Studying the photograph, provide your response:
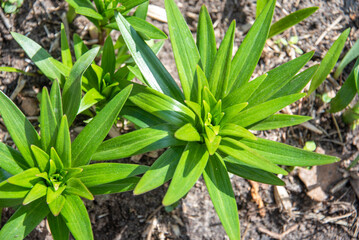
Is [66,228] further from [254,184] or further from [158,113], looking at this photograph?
[254,184]

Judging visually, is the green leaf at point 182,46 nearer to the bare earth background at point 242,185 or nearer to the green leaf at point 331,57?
the bare earth background at point 242,185

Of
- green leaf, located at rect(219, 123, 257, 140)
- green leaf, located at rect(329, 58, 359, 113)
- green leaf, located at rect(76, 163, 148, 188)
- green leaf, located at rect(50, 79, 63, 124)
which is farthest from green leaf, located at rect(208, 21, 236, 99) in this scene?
green leaf, located at rect(329, 58, 359, 113)

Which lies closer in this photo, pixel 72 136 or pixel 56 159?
pixel 56 159

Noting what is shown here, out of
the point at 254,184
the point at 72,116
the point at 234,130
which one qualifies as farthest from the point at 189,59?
the point at 254,184

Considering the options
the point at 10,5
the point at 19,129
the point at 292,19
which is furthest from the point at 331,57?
the point at 10,5

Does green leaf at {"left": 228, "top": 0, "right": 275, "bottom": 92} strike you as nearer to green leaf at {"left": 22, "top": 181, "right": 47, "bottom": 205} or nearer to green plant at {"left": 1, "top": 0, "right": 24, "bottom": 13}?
green leaf at {"left": 22, "top": 181, "right": 47, "bottom": 205}
